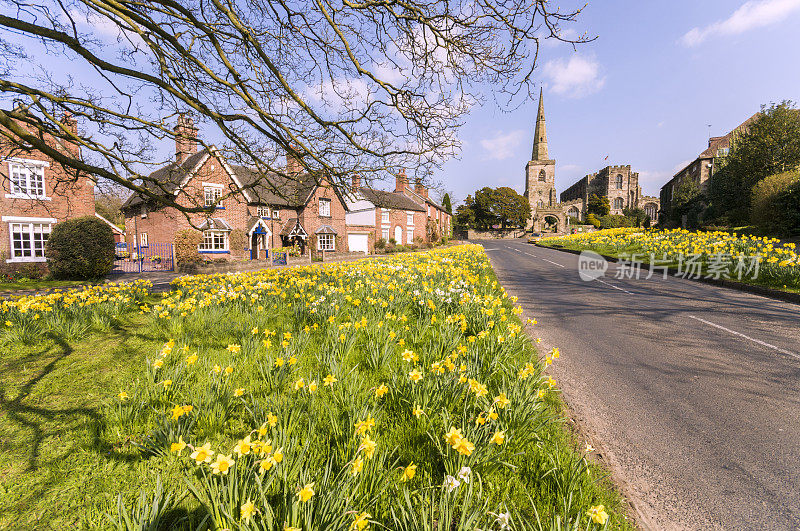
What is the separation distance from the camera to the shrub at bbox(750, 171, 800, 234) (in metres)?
20.5

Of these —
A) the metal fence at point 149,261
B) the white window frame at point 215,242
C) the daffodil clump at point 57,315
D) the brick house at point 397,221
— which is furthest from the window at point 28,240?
the brick house at point 397,221

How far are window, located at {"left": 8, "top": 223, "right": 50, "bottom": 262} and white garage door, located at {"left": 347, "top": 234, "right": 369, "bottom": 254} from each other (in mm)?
22407

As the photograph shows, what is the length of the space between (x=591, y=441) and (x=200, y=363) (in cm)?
387

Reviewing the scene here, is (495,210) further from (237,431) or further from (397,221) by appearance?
(237,431)

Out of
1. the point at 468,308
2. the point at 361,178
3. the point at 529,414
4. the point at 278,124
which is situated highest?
the point at 278,124

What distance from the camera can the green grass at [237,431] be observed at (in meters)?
1.79

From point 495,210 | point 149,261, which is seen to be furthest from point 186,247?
point 495,210

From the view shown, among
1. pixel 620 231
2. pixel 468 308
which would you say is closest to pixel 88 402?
pixel 468 308

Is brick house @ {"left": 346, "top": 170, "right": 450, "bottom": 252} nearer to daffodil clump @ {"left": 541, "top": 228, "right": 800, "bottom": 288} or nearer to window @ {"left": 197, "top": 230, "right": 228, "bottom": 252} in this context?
window @ {"left": 197, "top": 230, "right": 228, "bottom": 252}

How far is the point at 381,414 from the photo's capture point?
2.45m

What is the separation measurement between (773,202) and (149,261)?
43858 millimetres

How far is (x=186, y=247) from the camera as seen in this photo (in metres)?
20.4

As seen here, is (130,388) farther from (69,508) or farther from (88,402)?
(69,508)

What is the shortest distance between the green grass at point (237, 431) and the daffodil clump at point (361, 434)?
0.6 inches
